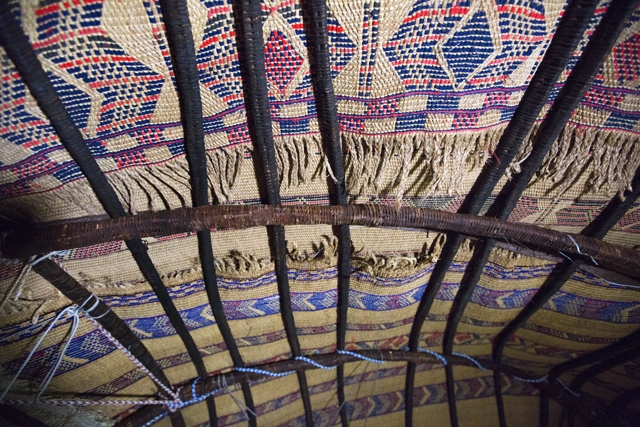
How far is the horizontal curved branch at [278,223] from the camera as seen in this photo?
96 cm

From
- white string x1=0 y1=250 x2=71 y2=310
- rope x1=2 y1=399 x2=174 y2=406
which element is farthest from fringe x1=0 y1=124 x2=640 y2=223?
rope x1=2 y1=399 x2=174 y2=406

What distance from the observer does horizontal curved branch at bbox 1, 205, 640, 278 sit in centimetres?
96

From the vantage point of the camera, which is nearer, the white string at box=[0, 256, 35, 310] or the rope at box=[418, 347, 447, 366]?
the white string at box=[0, 256, 35, 310]

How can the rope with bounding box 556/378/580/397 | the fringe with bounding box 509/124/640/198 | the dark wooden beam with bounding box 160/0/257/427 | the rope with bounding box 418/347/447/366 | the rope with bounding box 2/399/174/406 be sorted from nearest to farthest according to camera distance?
the dark wooden beam with bounding box 160/0/257/427, the fringe with bounding box 509/124/640/198, the rope with bounding box 2/399/174/406, the rope with bounding box 418/347/447/366, the rope with bounding box 556/378/580/397

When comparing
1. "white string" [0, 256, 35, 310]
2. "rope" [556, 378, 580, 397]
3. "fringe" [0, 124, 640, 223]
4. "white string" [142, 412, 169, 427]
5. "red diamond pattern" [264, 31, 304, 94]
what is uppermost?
"red diamond pattern" [264, 31, 304, 94]

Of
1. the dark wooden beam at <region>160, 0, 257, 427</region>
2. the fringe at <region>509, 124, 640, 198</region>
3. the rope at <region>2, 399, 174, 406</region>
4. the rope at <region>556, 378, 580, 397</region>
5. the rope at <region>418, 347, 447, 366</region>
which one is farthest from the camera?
the rope at <region>556, 378, 580, 397</region>

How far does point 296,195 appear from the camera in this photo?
3.87 ft

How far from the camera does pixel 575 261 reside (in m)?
1.30

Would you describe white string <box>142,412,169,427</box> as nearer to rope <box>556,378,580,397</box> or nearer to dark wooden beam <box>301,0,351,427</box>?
dark wooden beam <box>301,0,351,427</box>

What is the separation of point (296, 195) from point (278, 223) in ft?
0.48

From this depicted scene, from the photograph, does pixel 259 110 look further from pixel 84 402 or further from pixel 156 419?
pixel 156 419

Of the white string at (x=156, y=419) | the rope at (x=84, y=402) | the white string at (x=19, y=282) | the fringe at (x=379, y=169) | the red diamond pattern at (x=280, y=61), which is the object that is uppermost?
the red diamond pattern at (x=280, y=61)

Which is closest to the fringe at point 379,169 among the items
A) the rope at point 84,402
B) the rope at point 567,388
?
the rope at point 84,402

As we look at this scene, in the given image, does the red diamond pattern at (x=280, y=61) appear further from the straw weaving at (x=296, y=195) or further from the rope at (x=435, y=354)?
the rope at (x=435, y=354)
